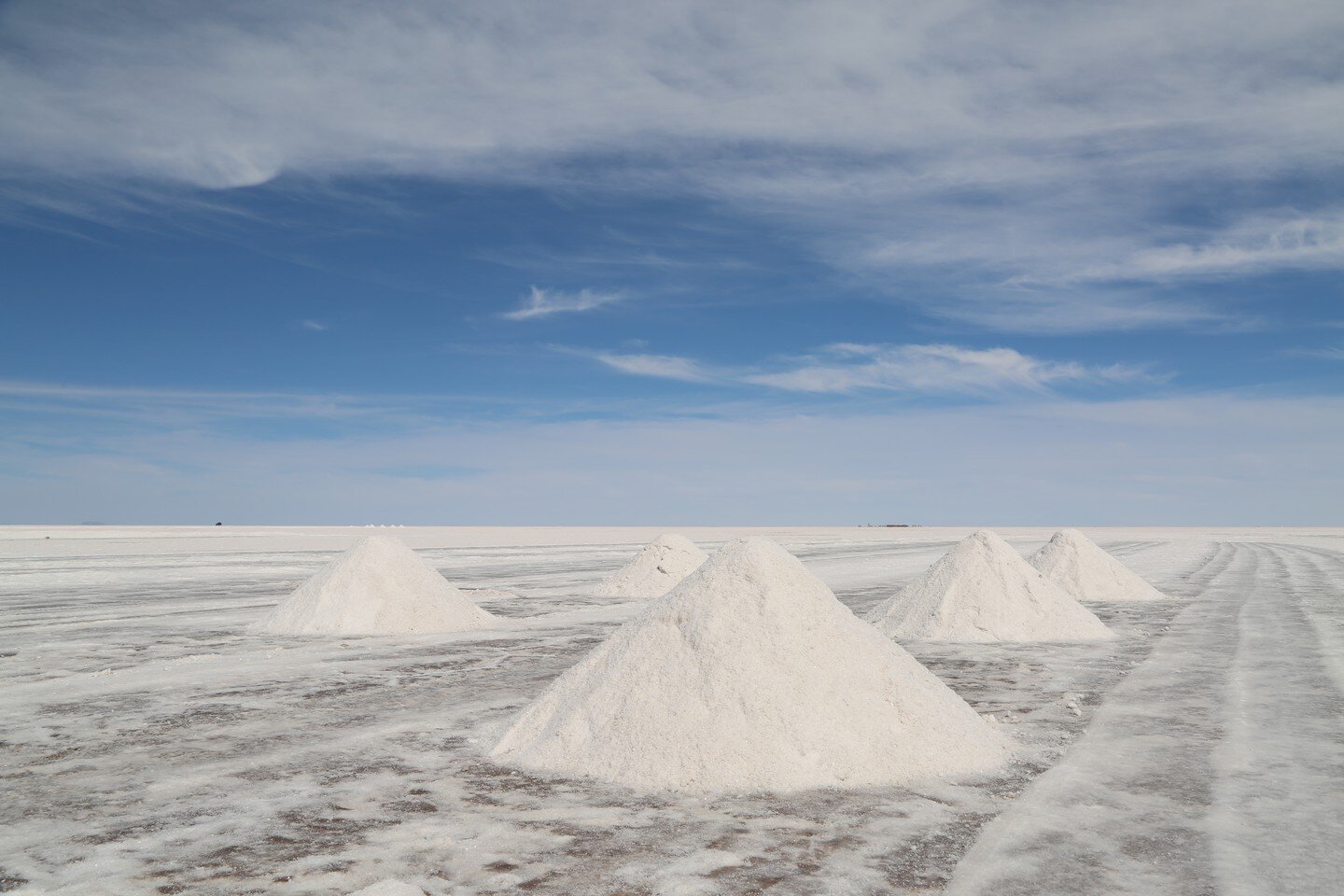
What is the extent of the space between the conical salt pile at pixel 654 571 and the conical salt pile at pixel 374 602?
529cm

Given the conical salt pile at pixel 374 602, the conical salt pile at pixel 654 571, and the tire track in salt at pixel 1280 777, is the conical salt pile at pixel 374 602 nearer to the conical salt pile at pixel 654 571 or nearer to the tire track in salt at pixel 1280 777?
the conical salt pile at pixel 654 571

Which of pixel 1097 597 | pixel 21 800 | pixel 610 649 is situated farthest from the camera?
pixel 1097 597

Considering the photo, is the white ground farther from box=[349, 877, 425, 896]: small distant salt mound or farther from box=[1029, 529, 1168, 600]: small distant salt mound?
box=[1029, 529, 1168, 600]: small distant salt mound

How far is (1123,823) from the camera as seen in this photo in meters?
4.65

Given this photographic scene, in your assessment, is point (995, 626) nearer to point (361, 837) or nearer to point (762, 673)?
point (762, 673)

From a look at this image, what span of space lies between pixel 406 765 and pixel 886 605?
8.73m

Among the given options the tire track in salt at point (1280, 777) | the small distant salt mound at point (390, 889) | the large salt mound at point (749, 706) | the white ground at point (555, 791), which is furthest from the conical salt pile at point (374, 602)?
the tire track in salt at point (1280, 777)

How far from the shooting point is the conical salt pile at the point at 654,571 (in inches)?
732

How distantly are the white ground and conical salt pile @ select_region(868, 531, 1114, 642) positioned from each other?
687 mm

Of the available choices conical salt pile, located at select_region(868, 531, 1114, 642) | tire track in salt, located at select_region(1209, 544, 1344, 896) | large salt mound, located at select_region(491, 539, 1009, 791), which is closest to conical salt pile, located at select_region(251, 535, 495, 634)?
conical salt pile, located at select_region(868, 531, 1114, 642)

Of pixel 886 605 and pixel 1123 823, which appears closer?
pixel 1123 823

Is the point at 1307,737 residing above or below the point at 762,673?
below

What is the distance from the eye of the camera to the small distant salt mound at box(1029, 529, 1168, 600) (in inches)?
703

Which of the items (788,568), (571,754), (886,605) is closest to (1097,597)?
(886,605)
